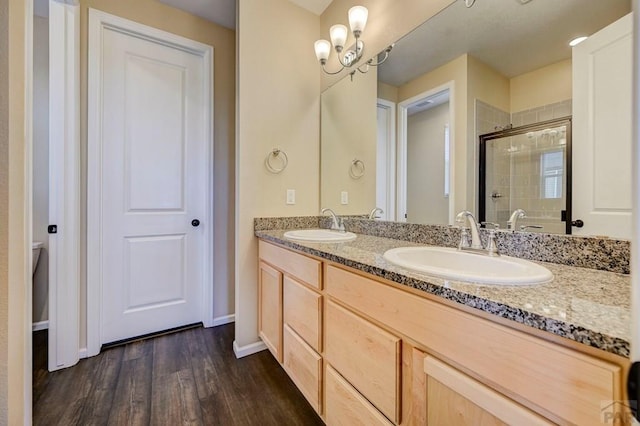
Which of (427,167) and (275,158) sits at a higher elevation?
(275,158)

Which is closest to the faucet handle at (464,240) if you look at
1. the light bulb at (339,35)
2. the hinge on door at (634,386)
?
the hinge on door at (634,386)

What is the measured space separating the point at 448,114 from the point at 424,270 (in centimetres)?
87

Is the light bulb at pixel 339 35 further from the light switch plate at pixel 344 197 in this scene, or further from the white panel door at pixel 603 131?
the white panel door at pixel 603 131

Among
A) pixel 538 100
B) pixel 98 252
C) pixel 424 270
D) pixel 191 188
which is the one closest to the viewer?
pixel 424 270

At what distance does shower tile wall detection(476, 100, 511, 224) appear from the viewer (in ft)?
3.49

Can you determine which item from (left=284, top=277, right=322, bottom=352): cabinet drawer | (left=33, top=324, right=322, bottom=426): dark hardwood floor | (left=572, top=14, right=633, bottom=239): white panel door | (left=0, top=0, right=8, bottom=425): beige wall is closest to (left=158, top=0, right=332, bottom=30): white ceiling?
(left=0, top=0, right=8, bottom=425): beige wall

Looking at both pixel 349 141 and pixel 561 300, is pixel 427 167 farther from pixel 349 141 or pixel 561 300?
pixel 561 300

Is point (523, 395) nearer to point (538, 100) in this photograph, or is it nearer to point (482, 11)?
point (538, 100)

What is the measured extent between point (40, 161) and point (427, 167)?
110 inches

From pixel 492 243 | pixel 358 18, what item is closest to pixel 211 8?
pixel 358 18

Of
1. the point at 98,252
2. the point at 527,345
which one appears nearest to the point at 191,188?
the point at 98,252

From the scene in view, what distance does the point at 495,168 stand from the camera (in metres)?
1.10

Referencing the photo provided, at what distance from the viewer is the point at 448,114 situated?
1288 millimetres

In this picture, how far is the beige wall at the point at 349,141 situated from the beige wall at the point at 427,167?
303 millimetres
